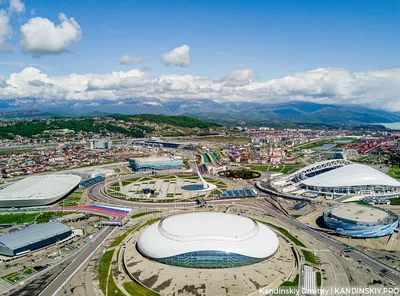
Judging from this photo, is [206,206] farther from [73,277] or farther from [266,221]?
[73,277]

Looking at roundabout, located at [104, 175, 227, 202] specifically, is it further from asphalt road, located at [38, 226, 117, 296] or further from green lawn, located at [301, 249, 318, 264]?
green lawn, located at [301, 249, 318, 264]

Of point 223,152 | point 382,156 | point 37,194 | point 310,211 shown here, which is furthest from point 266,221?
point 382,156

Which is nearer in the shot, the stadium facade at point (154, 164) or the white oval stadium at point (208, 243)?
the white oval stadium at point (208, 243)

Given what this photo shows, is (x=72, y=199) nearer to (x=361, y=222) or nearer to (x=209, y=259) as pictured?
(x=209, y=259)

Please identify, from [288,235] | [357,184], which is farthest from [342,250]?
[357,184]

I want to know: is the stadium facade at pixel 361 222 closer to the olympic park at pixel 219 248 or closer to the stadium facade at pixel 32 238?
the olympic park at pixel 219 248

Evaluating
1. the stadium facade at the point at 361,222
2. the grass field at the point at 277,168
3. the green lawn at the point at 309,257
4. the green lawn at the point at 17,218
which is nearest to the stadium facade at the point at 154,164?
the grass field at the point at 277,168

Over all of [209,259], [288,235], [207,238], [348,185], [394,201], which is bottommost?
[394,201]
